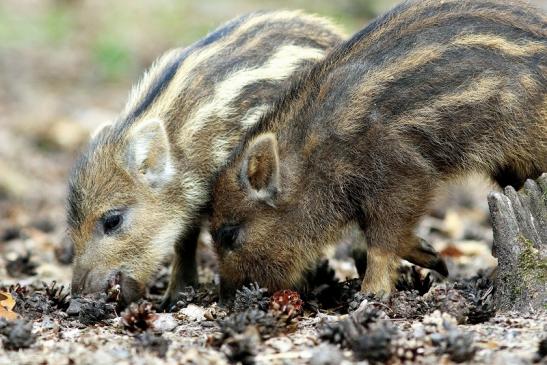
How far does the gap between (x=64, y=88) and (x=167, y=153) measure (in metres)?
10.6

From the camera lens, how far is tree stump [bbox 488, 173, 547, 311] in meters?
5.28

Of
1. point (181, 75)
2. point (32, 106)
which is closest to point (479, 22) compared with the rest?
point (181, 75)

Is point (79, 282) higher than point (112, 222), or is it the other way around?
point (112, 222)

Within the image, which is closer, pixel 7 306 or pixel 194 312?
pixel 7 306

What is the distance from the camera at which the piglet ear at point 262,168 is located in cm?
593

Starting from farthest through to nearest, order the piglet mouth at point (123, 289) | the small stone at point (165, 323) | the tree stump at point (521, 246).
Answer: the piglet mouth at point (123, 289)
the tree stump at point (521, 246)
the small stone at point (165, 323)

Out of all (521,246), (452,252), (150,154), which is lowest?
(521,246)

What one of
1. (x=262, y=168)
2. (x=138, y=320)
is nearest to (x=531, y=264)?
(x=262, y=168)

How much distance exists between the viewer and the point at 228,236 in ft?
20.3

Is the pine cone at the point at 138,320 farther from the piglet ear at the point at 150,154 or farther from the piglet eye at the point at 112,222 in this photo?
the piglet ear at the point at 150,154

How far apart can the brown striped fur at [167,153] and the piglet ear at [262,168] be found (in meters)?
0.72

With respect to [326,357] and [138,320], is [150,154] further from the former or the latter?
[326,357]

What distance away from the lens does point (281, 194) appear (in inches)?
240

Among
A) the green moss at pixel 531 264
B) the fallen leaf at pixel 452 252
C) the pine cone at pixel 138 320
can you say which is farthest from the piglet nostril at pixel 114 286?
the fallen leaf at pixel 452 252
